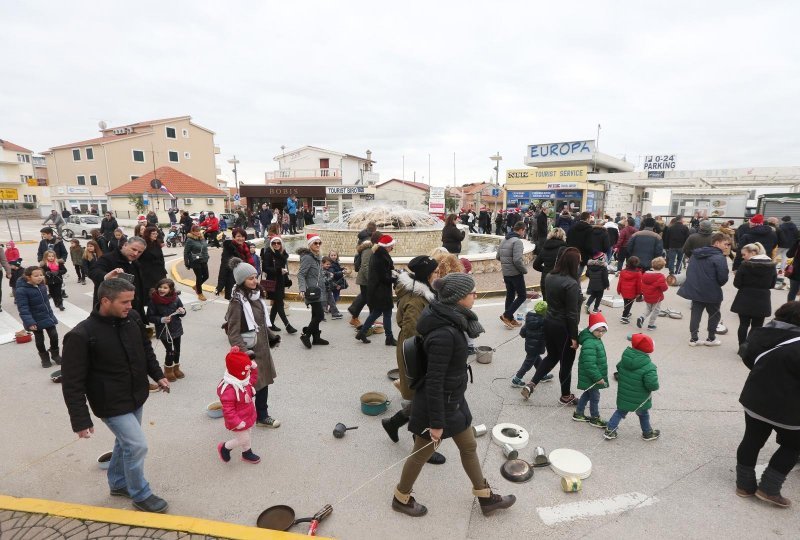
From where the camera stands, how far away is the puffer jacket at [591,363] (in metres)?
3.96

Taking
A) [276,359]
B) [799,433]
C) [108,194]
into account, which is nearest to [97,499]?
[276,359]

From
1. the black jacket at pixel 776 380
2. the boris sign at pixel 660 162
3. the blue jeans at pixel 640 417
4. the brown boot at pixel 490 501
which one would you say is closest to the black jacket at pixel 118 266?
the brown boot at pixel 490 501

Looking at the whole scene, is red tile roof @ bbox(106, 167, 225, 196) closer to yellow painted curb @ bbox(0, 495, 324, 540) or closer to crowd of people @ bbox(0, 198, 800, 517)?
crowd of people @ bbox(0, 198, 800, 517)

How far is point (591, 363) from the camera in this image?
3.95 metres

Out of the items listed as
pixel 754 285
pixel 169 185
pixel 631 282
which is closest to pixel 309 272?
pixel 631 282

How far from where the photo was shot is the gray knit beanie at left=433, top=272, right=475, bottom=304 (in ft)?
Result: 9.07

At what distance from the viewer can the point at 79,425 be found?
8.96 ft

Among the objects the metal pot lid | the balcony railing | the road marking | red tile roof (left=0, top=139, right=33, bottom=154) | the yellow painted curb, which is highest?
red tile roof (left=0, top=139, right=33, bottom=154)

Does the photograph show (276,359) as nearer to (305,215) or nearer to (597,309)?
(597,309)

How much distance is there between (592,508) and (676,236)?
10094 mm

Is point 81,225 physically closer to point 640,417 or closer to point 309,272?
point 309,272

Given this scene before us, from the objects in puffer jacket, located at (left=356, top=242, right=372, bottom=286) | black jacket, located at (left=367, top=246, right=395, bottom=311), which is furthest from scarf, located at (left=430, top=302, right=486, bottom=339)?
puffer jacket, located at (left=356, top=242, right=372, bottom=286)

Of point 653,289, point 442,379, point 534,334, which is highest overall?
point 442,379

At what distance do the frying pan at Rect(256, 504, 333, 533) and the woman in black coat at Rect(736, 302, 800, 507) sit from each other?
326 centimetres
